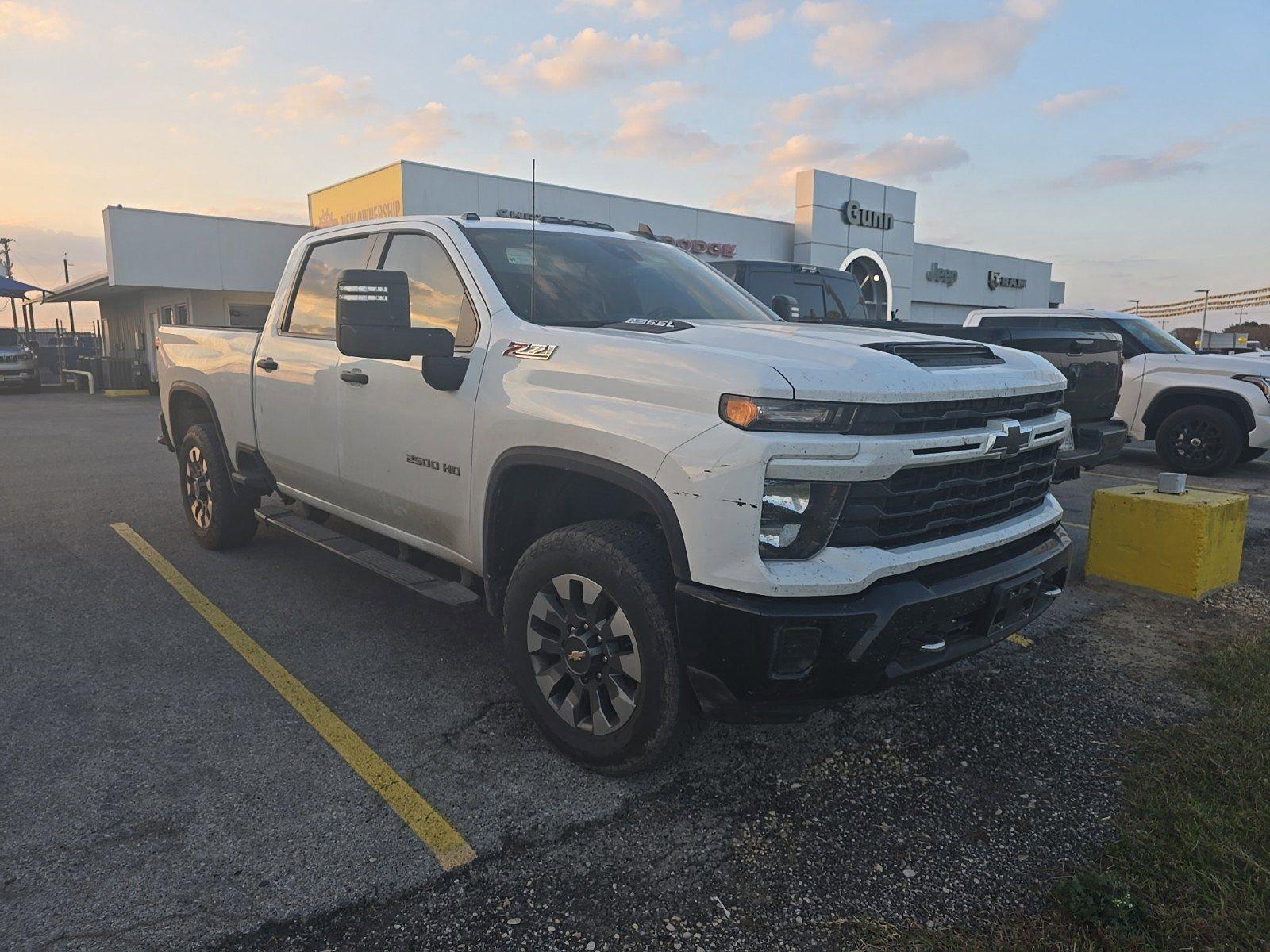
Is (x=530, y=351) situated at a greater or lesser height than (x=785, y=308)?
lesser

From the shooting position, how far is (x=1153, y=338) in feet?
33.1

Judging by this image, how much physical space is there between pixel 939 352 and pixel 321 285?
3349mm

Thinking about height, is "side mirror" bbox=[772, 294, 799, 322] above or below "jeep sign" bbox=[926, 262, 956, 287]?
below

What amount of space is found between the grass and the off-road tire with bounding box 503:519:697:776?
911 mm

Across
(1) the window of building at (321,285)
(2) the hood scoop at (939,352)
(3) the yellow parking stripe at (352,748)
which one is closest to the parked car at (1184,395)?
(2) the hood scoop at (939,352)

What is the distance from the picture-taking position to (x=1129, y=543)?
17.6 ft

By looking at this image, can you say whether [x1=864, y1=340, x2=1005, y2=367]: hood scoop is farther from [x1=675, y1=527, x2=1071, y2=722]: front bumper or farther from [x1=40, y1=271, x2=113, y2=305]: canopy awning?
[x1=40, y1=271, x2=113, y2=305]: canopy awning

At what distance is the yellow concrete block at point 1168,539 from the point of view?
511 cm

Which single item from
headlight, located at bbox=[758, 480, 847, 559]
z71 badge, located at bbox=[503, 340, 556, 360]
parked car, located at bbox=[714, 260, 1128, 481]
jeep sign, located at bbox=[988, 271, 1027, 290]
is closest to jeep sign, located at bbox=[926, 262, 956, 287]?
jeep sign, located at bbox=[988, 271, 1027, 290]

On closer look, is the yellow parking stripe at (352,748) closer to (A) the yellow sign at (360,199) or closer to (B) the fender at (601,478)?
(B) the fender at (601,478)

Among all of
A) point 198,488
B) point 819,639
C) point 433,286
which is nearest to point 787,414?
point 819,639

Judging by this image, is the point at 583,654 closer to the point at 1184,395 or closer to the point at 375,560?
the point at 375,560

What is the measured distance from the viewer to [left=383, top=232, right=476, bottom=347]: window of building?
11.9ft

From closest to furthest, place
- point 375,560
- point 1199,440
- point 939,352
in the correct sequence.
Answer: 1. point 939,352
2. point 375,560
3. point 1199,440
